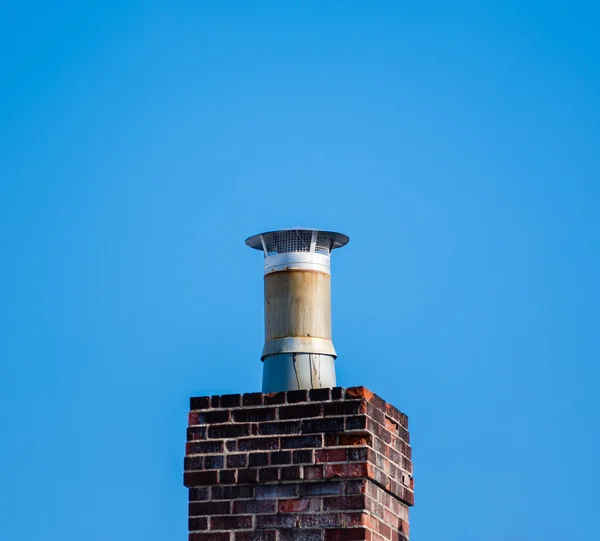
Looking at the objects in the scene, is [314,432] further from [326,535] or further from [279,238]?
[279,238]

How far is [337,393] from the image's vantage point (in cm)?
692

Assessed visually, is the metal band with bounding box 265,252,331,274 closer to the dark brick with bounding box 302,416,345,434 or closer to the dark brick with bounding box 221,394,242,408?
the dark brick with bounding box 221,394,242,408

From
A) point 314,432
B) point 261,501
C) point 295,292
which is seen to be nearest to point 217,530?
point 261,501

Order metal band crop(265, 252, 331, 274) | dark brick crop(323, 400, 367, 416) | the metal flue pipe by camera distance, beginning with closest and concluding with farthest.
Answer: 1. dark brick crop(323, 400, 367, 416)
2. the metal flue pipe
3. metal band crop(265, 252, 331, 274)

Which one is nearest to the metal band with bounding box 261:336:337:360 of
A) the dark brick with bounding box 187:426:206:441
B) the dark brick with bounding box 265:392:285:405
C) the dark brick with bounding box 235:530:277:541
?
the dark brick with bounding box 265:392:285:405

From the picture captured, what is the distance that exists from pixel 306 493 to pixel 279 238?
165cm

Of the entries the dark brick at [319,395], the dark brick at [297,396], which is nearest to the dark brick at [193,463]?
the dark brick at [297,396]

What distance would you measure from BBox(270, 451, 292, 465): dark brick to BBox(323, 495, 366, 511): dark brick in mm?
303

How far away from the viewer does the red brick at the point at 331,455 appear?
6785mm

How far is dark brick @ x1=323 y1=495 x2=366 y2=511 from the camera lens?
6691 millimetres

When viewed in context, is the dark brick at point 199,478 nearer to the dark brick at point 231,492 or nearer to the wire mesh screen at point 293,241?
the dark brick at point 231,492

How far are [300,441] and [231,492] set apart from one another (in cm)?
48

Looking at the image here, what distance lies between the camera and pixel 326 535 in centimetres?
669

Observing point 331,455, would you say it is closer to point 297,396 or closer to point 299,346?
point 297,396
